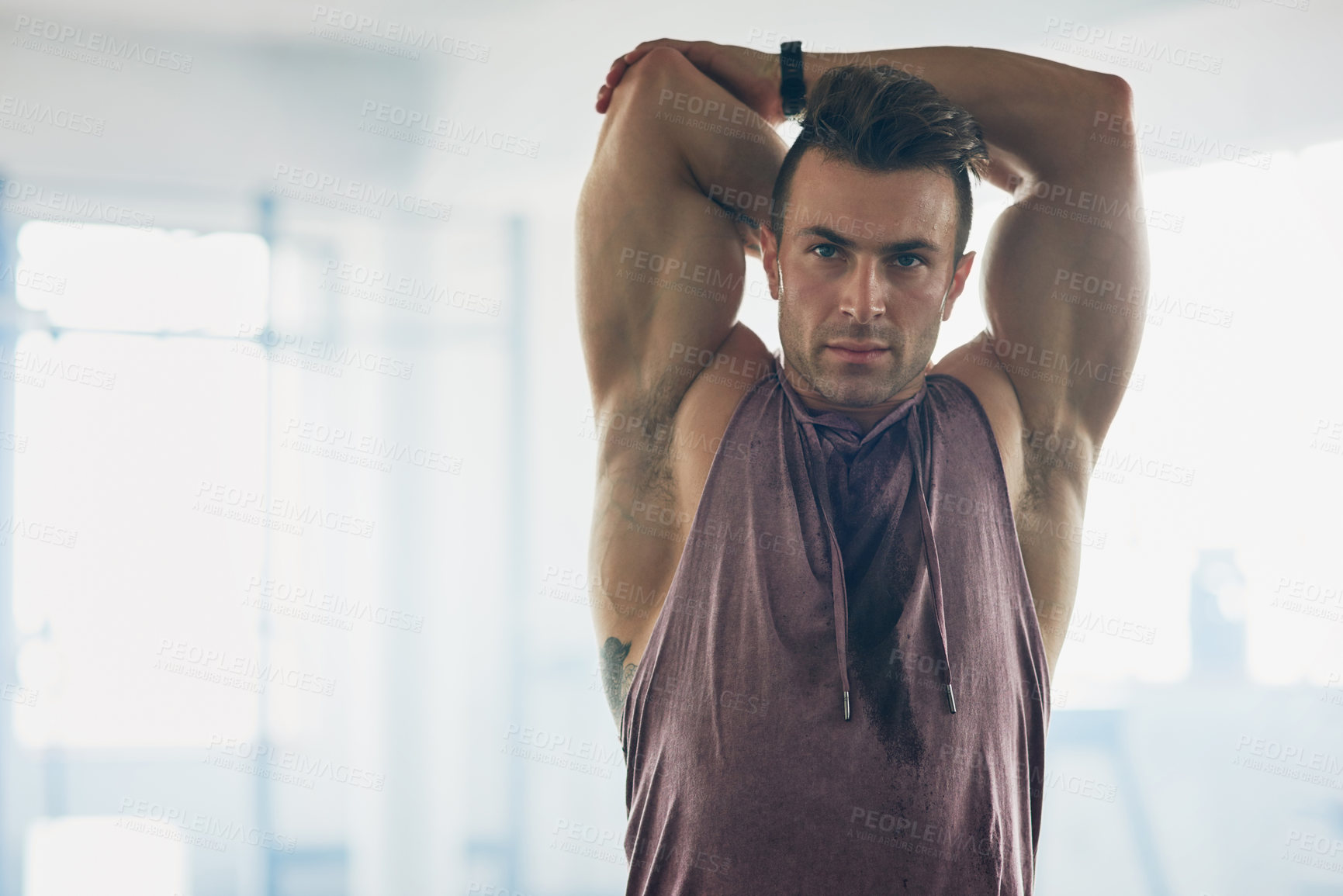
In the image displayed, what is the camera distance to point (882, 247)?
102 centimetres

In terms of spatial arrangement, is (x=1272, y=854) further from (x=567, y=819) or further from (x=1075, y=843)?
(x=567, y=819)

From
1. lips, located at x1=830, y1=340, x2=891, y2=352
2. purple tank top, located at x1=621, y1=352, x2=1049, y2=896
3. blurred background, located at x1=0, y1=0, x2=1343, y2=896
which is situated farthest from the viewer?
blurred background, located at x1=0, y1=0, x2=1343, y2=896

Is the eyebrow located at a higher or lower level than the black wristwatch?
lower

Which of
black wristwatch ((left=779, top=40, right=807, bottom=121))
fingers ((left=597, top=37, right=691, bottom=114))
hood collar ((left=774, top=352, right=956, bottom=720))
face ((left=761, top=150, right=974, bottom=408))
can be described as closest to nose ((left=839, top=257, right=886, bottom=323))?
face ((left=761, top=150, right=974, bottom=408))

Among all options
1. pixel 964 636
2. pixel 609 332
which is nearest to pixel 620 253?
pixel 609 332

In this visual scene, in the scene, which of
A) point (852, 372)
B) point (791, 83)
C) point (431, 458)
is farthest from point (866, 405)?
point (431, 458)

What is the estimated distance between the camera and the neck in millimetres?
1063

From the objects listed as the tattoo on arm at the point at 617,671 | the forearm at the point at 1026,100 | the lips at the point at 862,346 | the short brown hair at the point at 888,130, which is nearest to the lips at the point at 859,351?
the lips at the point at 862,346

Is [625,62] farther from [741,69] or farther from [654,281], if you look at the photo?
[654,281]

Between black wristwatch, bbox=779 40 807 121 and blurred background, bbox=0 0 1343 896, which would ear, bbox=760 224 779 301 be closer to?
black wristwatch, bbox=779 40 807 121

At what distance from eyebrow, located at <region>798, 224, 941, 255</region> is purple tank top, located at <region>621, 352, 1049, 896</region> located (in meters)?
0.15

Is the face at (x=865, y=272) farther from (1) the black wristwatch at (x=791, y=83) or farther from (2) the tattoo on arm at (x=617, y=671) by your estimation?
(2) the tattoo on arm at (x=617, y=671)

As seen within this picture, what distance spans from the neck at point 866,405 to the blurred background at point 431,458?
42cm

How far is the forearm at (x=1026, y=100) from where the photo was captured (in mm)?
1089
